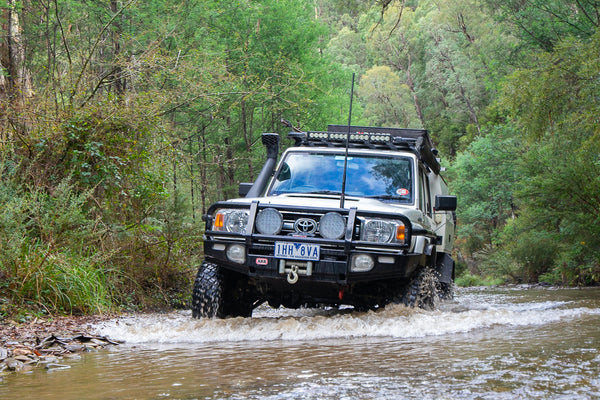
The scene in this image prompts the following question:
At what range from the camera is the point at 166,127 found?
10859 mm

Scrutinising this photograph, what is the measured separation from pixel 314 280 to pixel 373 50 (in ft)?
230

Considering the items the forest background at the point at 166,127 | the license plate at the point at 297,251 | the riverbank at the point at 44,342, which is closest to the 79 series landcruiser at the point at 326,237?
the license plate at the point at 297,251

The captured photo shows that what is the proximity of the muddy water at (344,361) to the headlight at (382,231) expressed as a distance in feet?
2.51

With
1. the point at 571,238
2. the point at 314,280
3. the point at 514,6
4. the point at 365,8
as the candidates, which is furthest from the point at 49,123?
the point at 514,6

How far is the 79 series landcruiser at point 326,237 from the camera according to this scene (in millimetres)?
6254

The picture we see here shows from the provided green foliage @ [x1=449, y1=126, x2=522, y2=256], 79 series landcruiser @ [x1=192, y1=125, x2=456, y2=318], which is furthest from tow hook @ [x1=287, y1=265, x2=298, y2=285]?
green foliage @ [x1=449, y1=126, x2=522, y2=256]

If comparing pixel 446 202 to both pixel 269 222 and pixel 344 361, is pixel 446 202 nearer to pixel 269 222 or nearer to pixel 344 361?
pixel 269 222

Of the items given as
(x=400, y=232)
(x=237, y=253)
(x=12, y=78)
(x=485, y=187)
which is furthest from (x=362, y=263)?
(x=485, y=187)

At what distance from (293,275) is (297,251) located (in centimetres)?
23

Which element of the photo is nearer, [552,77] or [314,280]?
[314,280]

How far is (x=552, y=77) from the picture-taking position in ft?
48.9

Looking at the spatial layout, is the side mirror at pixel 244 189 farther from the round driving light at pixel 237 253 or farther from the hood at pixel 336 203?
the round driving light at pixel 237 253

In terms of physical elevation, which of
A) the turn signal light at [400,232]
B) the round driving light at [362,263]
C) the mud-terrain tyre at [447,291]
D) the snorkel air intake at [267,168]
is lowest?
the mud-terrain tyre at [447,291]

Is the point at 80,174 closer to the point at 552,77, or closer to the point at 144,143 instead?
the point at 144,143
